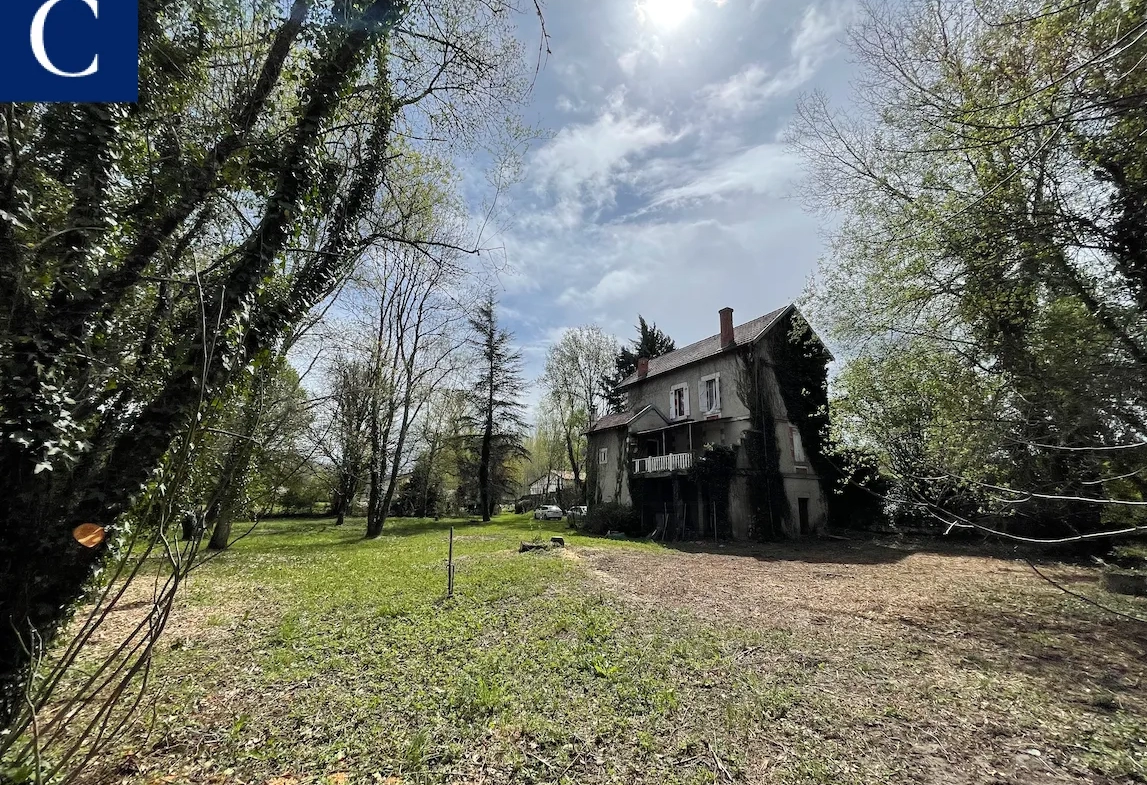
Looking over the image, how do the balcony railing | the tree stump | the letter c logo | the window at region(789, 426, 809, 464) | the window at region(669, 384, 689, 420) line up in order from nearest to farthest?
the letter c logo → the tree stump → the balcony railing → the window at region(789, 426, 809, 464) → the window at region(669, 384, 689, 420)

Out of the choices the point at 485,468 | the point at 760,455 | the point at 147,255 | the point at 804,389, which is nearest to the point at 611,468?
the point at 760,455

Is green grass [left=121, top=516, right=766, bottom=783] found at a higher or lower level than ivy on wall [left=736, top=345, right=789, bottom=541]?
lower

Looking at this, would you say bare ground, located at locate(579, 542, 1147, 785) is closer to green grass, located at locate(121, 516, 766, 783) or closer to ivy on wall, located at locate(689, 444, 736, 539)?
green grass, located at locate(121, 516, 766, 783)

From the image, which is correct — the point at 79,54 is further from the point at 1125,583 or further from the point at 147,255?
the point at 1125,583

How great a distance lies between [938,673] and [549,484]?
40.3 metres

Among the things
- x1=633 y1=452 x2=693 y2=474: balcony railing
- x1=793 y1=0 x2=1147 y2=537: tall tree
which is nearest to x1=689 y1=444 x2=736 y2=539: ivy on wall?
x1=633 y1=452 x2=693 y2=474: balcony railing

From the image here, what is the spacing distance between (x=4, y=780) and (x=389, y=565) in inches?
367

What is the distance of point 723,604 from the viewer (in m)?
7.70

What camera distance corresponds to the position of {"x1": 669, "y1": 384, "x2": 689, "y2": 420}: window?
2208 cm

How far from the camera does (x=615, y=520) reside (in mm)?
21219

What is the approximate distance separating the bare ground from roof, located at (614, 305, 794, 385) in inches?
463

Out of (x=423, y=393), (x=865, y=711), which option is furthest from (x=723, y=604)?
(x=423, y=393)

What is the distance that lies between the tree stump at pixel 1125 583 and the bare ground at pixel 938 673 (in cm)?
43

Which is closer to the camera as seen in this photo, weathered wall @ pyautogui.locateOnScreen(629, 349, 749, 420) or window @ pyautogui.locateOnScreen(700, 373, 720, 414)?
weathered wall @ pyautogui.locateOnScreen(629, 349, 749, 420)
